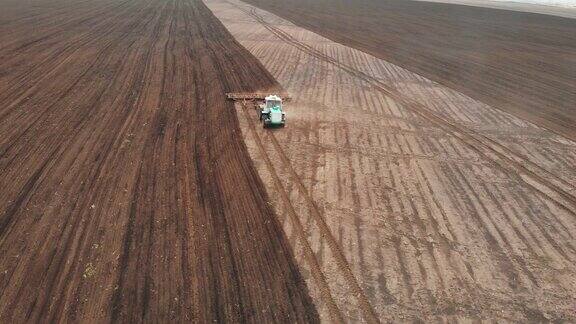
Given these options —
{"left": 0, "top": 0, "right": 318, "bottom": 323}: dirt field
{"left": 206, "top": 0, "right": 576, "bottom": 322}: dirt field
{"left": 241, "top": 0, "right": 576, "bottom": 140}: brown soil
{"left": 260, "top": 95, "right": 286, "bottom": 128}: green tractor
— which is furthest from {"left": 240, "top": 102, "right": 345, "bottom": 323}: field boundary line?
{"left": 241, "top": 0, "right": 576, "bottom": 140}: brown soil

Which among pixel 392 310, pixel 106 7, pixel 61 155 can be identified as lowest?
Answer: pixel 392 310

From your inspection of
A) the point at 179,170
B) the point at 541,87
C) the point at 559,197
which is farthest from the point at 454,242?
the point at 541,87

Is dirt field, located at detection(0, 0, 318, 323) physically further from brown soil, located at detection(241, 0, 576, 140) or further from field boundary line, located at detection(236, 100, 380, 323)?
brown soil, located at detection(241, 0, 576, 140)

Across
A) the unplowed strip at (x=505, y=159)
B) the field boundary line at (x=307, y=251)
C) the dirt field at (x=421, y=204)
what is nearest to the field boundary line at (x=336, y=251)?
the dirt field at (x=421, y=204)

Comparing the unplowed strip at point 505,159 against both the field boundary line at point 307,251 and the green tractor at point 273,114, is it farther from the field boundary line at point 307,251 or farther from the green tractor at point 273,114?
the field boundary line at point 307,251

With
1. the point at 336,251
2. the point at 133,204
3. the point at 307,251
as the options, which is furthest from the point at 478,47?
the point at 133,204

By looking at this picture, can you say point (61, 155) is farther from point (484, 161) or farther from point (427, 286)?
point (484, 161)

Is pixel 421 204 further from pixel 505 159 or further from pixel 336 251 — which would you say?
pixel 505 159
